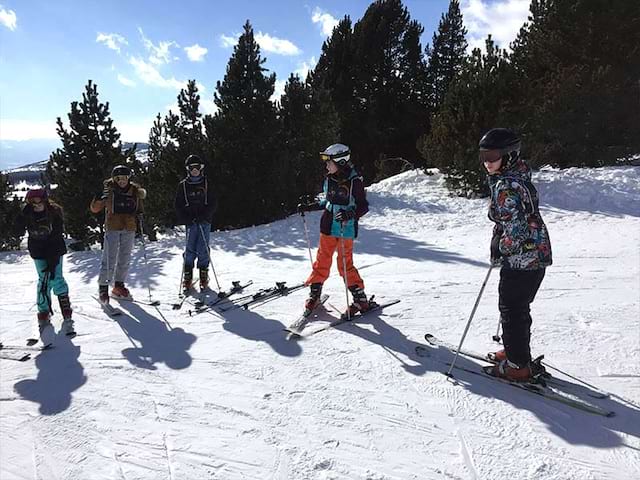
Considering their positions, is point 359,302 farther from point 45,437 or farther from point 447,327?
point 45,437

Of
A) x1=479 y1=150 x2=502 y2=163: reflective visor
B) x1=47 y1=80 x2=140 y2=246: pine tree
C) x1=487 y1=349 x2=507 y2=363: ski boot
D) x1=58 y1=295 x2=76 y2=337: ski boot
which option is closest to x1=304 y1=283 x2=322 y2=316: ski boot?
x1=487 y1=349 x2=507 y2=363: ski boot

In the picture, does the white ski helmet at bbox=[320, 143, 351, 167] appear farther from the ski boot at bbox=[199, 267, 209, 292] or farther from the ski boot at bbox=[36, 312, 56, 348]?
the ski boot at bbox=[36, 312, 56, 348]

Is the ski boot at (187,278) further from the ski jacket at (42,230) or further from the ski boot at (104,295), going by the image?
the ski jacket at (42,230)

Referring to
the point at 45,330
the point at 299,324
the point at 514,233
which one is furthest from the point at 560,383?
the point at 45,330

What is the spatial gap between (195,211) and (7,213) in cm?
1318

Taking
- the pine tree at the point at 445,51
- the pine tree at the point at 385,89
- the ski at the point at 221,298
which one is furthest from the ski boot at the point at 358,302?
the pine tree at the point at 445,51

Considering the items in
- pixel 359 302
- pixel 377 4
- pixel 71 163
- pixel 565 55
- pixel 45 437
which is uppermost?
pixel 377 4

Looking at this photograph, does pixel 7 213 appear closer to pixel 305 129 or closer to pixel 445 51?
pixel 305 129

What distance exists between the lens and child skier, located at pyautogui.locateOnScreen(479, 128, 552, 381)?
3.26 metres

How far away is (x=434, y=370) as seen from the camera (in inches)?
156

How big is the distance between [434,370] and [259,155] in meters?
11.2

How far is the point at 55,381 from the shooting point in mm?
4188

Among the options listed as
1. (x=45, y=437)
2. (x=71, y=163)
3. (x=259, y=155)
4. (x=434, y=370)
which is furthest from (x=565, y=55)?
(x=45, y=437)

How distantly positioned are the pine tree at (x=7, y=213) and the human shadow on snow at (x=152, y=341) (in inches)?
476
